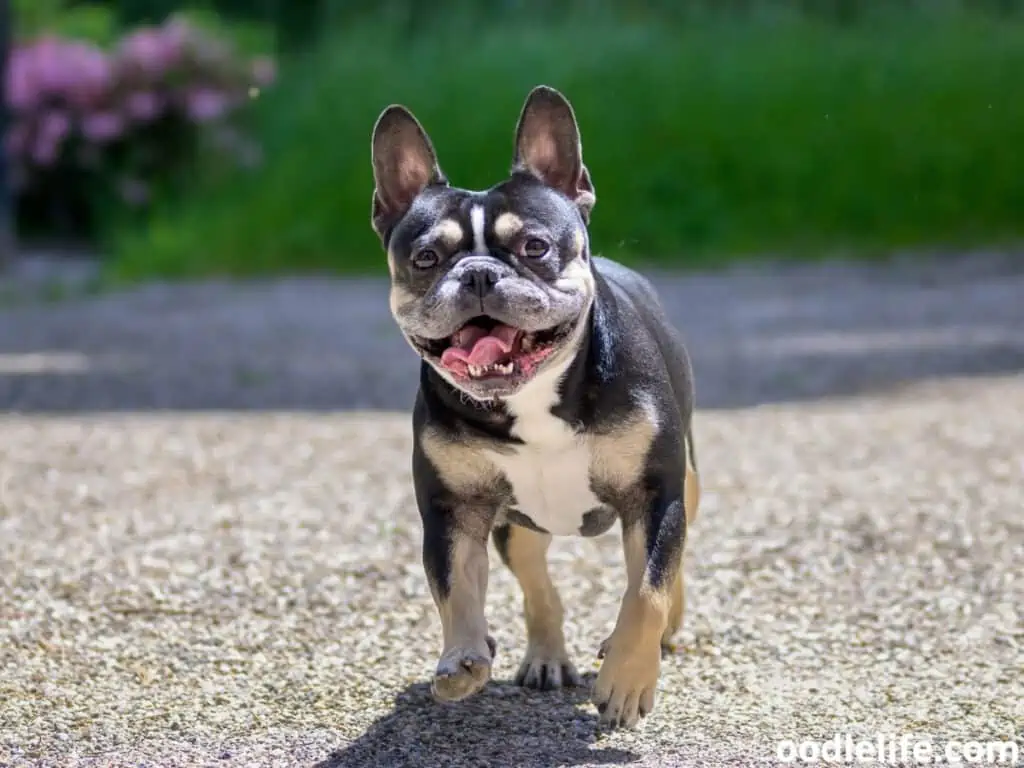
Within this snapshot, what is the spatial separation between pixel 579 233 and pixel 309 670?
1511mm

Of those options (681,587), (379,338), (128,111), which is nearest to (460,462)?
(681,587)

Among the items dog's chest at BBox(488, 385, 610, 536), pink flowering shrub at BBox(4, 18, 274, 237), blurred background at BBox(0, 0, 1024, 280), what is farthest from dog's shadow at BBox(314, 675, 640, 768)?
pink flowering shrub at BBox(4, 18, 274, 237)

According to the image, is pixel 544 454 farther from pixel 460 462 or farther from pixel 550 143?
pixel 550 143

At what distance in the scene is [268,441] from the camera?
870cm

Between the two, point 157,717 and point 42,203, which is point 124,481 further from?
point 42,203

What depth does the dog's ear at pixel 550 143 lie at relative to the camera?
4.56 meters

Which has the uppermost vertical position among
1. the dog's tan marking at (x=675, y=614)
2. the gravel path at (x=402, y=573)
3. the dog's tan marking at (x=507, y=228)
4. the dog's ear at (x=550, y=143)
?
the dog's ear at (x=550, y=143)

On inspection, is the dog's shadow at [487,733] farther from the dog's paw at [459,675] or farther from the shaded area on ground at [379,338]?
the shaded area on ground at [379,338]

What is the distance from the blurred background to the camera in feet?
57.0

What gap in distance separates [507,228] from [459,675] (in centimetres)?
108

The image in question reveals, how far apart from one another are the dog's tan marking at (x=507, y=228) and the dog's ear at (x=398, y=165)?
14.7 inches

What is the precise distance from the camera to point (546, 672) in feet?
16.0

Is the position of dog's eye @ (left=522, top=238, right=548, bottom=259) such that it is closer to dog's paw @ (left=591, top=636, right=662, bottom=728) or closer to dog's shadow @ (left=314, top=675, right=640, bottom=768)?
dog's paw @ (left=591, top=636, right=662, bottom=728)

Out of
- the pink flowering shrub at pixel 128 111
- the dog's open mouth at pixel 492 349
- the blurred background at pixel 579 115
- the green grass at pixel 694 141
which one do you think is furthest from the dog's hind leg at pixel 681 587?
the pink flowering shrub at pixel 128 111
